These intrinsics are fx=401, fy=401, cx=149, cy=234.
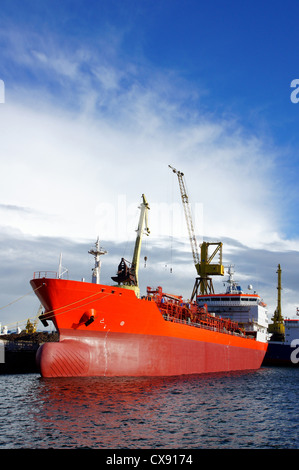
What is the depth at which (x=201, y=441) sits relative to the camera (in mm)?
12977

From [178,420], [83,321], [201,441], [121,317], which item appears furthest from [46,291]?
[201,441]

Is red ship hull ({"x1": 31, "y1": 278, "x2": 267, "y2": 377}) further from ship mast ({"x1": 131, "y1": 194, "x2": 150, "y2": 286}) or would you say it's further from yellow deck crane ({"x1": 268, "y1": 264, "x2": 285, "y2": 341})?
yellow deck crane ({"x1": 268, "y1": 264, "x2": 285, "y2": 341})

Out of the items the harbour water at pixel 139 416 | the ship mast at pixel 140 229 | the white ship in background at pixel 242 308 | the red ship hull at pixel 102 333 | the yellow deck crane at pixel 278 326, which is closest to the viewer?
the harbour water at pixel 139 416

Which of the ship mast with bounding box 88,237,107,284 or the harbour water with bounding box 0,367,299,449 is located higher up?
the ship mast with bounding box 88,237,107,284

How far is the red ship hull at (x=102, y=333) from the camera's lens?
22.8 m

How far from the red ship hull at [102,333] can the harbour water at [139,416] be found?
3.02 ft

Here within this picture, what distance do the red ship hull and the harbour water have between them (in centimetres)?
92

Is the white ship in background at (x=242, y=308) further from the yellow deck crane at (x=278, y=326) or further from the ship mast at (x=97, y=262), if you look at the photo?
the ship mast at (x=97, y=262)

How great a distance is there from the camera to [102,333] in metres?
24.3

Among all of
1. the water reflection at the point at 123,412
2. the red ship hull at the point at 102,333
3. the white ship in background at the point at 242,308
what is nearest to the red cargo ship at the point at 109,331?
the red ship hull at the point at 102,333

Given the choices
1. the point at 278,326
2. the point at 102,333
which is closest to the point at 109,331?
the point at 102,333

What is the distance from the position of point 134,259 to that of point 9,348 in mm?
14207

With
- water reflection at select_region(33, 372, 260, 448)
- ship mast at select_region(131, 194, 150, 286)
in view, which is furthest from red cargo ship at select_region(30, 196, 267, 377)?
ship mast at select_region(131, 194, 150, 286)

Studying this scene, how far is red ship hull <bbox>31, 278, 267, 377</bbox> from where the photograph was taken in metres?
22.8
